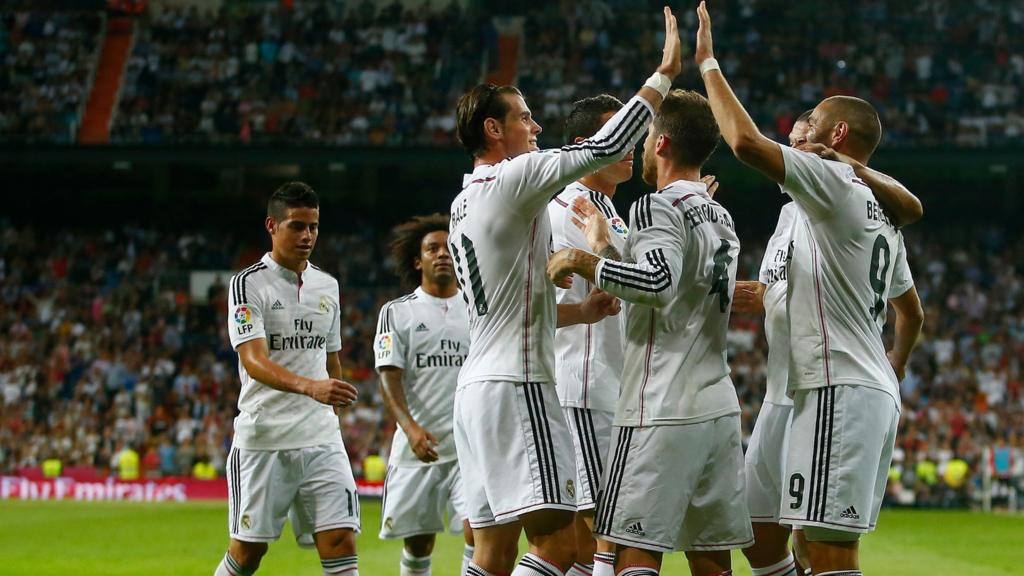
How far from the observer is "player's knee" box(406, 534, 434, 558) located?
25.2 feet

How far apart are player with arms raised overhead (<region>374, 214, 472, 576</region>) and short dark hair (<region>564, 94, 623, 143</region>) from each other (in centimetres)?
232

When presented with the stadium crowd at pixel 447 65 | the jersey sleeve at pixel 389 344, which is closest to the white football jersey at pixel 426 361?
the jersey sleeve at pixel 389 344

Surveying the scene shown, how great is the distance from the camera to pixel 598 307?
16.8ft

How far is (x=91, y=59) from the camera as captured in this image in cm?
2839

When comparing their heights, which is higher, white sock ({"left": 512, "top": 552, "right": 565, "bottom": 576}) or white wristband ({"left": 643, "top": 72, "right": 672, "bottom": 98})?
white wristband ({"left": 643, "top": 72, "right": 672, "bottom": 98})

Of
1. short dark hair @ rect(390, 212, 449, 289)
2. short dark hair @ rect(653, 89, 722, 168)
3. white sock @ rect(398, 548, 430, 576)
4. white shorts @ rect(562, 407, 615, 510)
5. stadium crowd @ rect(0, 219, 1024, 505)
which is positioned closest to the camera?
short dark hair @ rect(653, 89, 722, 168)

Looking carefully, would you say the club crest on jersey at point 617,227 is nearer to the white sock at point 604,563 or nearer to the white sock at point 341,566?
the white sock at point 604,563

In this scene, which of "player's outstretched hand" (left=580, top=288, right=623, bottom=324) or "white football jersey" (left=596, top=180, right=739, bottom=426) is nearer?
"white football jersey" (left=596, top=180, right=739, bottom=426)

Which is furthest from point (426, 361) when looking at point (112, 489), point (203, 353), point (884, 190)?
Answer: point (203, 353)

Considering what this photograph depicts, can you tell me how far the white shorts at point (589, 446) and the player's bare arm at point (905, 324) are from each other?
157cm

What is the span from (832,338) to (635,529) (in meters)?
1.13

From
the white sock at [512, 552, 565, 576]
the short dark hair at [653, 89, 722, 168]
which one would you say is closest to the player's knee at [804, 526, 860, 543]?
the white sock at [512, 552, 565, 576]

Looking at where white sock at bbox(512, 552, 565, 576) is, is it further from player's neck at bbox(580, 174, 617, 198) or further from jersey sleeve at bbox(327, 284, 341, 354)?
jersey sleeve at bbox(327, 284, 341, 354)

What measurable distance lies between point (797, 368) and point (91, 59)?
26480 mm
